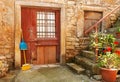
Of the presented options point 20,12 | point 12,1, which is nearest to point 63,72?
point 20,12

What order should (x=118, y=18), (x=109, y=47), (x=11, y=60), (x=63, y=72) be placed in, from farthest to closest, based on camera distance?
(x=118, y=18)
(x=11, y=60)
(x=63, y=72)
(x=109, y=47)

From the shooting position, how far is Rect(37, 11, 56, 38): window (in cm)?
493

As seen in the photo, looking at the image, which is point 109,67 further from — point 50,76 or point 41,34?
point 41,34

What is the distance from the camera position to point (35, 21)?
4840 mm

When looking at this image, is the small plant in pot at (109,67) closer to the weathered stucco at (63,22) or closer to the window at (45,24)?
the weathered stucco at (63,22)

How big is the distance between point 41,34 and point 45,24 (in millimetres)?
387

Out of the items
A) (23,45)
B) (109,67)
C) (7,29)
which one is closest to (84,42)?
(109,67)

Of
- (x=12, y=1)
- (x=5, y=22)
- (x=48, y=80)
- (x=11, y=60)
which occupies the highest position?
(x=12, y=1)

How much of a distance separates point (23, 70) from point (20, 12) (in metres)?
1.86

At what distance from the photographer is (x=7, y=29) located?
4410 millimetres

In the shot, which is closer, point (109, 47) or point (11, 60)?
point (109, 47)

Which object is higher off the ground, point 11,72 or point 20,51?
point 20,51

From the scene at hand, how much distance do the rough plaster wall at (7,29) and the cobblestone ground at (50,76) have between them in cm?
89

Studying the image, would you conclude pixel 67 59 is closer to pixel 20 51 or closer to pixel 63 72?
pixel 63 72
